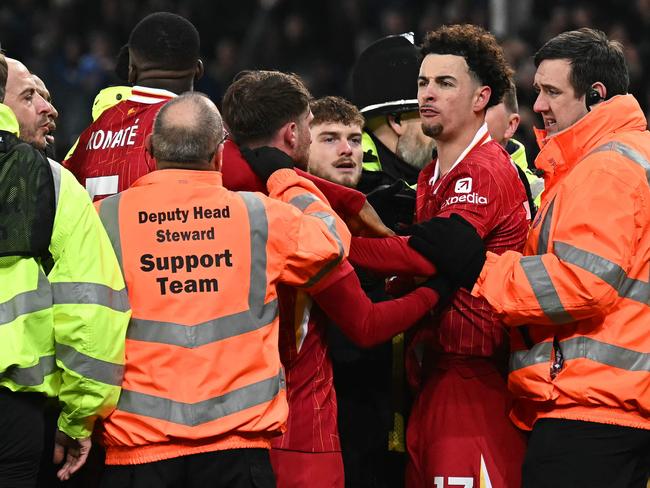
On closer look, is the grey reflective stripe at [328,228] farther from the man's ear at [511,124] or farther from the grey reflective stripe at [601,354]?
the man's ear at [511,124]

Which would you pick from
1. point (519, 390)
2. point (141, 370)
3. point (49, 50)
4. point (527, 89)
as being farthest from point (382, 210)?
point (49, 50)

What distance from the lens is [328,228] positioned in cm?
431

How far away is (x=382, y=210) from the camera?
18.0 feet

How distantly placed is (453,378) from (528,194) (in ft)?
3.12

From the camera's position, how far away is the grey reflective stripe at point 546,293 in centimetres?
448

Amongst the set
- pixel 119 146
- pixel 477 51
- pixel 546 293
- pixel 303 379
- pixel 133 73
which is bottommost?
pixel 303 379

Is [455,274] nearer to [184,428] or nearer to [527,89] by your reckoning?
[184,428]

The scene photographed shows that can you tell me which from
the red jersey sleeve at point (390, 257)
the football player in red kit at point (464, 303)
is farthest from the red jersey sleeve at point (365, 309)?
the football player in red kit at point (464, 303)

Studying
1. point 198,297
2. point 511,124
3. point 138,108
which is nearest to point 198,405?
point 198,297

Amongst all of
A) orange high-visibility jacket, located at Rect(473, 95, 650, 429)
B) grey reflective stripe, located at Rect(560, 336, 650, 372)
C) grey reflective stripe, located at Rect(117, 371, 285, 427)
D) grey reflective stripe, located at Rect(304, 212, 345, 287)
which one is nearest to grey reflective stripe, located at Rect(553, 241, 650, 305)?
orange high-visibility jacket, located at Rect(473, 95, 650, 429)

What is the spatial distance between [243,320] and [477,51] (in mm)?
1828

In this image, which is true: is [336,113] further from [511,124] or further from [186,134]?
[186,134]

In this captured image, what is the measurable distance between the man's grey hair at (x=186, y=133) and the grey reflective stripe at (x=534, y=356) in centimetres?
151

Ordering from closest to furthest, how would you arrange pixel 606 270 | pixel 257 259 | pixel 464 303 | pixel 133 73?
pixel 257 259 → pixel 606 270 → pixel 464 303 → pixel 133 73
